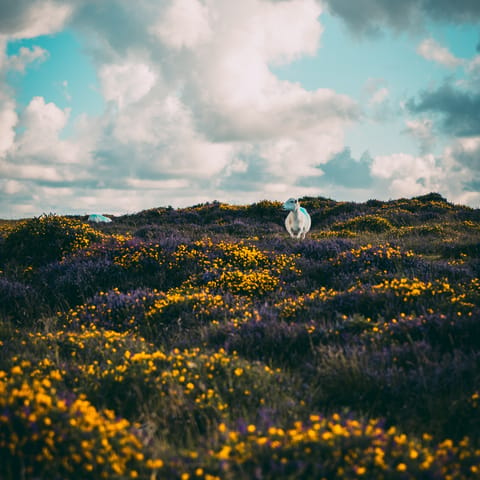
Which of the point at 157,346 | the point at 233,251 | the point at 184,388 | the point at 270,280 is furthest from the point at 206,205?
the point at 184,388

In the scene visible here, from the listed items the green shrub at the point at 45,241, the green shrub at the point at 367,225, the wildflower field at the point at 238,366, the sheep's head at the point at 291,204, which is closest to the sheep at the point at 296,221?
the sheep's head at the point at 291,204

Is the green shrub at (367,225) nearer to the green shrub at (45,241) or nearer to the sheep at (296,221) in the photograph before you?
the sheep at (296,221)

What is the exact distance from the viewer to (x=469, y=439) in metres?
3.32

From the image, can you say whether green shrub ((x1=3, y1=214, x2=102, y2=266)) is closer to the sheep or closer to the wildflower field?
the wildflower field

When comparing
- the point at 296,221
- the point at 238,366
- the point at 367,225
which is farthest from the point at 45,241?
the point at 367,225

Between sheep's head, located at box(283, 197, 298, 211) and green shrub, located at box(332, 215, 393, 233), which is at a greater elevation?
sheep's head, located at box(283, 197, 298, 211)

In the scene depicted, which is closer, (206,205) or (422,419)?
(422,419)

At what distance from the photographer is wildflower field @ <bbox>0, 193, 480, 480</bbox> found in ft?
9.64

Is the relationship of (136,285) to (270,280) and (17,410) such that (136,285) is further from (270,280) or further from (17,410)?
(17,410)

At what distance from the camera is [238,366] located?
4.44m

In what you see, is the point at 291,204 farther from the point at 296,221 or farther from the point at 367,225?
the point at 367,225

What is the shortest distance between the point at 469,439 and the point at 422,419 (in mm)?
427

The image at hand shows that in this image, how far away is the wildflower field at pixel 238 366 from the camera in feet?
9.64

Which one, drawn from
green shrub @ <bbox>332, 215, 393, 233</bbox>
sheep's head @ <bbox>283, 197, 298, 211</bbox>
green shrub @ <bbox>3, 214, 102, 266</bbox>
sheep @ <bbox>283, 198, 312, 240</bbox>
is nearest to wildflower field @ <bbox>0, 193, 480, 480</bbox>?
green shrub @ <bbox>3, 214, 102, 266</bbox>
